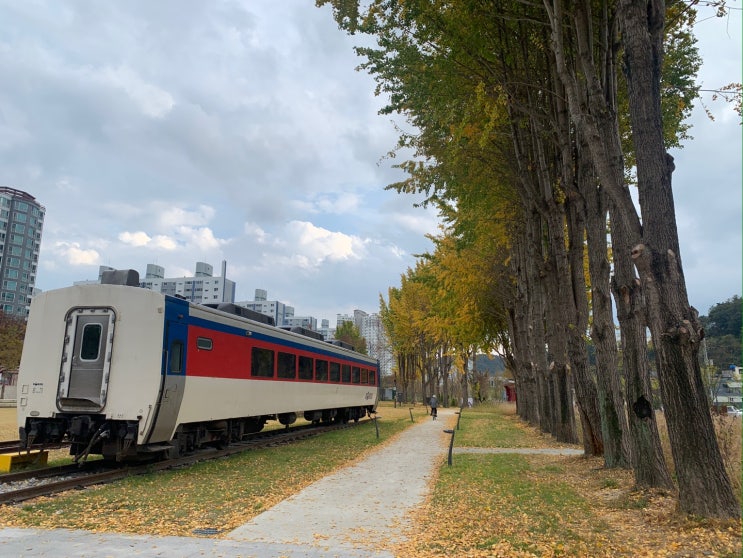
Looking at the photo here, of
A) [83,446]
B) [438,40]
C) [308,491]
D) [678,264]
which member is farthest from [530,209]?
[83,446]

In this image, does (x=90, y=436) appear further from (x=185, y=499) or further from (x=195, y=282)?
(x=195, y=282)

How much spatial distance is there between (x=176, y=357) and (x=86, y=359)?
5.30 ft

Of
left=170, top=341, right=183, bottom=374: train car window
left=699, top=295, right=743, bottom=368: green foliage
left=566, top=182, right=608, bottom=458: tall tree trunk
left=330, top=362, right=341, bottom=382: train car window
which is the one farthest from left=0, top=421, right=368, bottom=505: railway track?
left=699, top=295, right=743, bottom=368: green foliage

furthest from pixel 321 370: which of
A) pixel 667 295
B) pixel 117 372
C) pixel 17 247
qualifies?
pixel 17 247

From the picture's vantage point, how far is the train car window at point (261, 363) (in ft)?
45.1

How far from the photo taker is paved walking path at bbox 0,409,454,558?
5.30m

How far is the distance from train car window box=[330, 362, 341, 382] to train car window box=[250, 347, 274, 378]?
6167 millimetres

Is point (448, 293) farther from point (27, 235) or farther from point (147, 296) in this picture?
point (27, 235)

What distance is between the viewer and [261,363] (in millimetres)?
14195

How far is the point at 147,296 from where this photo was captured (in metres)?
10.2

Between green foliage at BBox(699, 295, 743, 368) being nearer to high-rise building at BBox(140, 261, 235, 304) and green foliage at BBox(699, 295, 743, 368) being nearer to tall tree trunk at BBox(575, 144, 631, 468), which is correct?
tall tree trunk at BBox(575, 144, 631, 468)

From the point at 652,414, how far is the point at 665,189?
146 inches

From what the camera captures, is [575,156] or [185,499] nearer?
[185,499]

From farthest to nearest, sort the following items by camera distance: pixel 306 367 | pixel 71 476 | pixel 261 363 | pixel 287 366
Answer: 1. pixel 306 367
2. pixel 287 366
3. pixel 261 363
4. pixel 71 476
